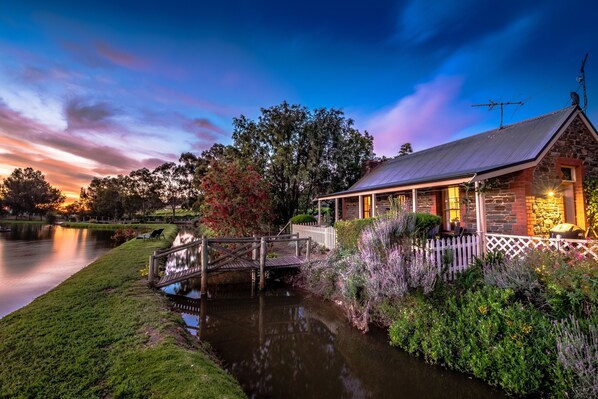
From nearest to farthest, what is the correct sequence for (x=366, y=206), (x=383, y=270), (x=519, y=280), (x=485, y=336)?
(x=485, y=336) → (x=519, y=280) → (x=383, y=270) → (x=366, y=206)

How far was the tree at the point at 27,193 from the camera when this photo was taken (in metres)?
68.5

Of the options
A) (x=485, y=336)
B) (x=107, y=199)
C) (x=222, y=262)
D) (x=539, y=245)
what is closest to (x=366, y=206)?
(x=222, y=262)

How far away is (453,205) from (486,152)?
103 inches

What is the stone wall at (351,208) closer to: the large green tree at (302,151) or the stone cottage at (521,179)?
the large green tree at (302,151)

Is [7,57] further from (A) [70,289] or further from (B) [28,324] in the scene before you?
(B) [28,324]

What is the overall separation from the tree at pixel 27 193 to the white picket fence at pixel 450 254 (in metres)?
93.3

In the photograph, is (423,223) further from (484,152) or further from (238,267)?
(484,152)

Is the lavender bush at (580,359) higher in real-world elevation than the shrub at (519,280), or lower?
lower

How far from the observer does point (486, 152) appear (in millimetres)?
12117

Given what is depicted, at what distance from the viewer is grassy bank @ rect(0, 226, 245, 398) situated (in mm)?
3398

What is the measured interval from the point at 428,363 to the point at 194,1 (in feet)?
39.9

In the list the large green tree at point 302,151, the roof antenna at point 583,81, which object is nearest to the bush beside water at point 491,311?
the roof antenna at point 583,81

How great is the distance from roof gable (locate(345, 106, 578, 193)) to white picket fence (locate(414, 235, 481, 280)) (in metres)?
2.56

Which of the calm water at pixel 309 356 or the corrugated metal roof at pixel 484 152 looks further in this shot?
the corrugated metal roof at pixel 484 152
